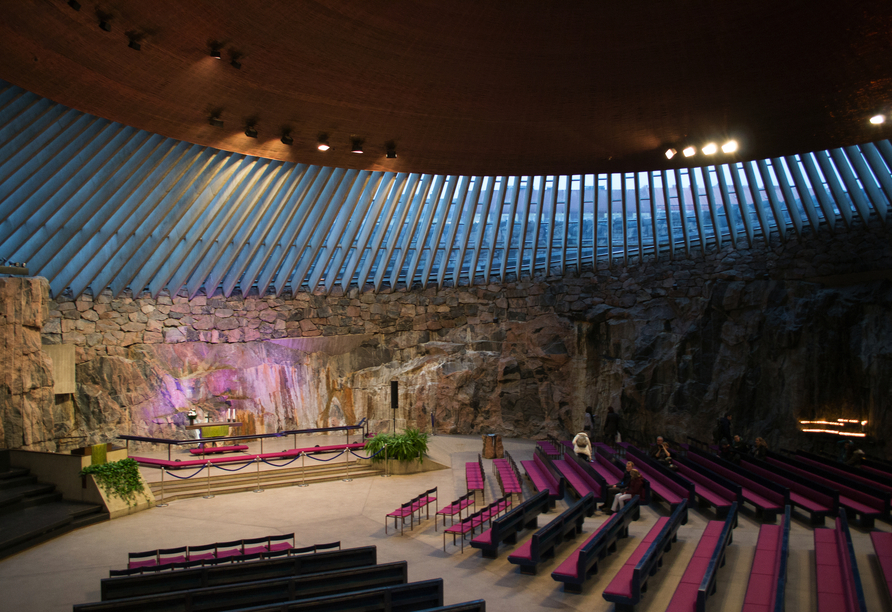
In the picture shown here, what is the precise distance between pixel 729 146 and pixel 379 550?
8.91m

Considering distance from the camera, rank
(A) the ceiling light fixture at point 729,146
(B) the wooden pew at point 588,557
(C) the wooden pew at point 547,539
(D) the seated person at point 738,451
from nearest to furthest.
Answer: (B) the wooden pew at point 588,557
(C) the wooden pew at point 547,539
(A) the ceiling light fixture at point 729,146
(D) the seated person at point 738,451

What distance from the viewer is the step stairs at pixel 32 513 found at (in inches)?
329

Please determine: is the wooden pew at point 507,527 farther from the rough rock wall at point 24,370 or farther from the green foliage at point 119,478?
the rough rock wall at point 24,370

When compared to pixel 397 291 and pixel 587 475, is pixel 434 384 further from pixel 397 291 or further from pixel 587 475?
pixel 587 475

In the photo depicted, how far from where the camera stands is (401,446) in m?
13.6

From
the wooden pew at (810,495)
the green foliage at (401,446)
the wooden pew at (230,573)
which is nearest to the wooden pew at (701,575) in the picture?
the wooden pew at (810,495)

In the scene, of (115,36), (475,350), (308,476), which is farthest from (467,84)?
(475,350)

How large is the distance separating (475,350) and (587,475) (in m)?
7.90

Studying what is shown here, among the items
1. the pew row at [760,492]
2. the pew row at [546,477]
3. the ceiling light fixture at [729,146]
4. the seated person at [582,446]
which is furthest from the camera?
the seated person at [582,446]

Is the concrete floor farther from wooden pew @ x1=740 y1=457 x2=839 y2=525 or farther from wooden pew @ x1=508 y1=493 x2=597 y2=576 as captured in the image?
wooden pew @ x1=740 y1=457 x2=839 y2=525

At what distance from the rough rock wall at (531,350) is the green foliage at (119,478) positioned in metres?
5.51

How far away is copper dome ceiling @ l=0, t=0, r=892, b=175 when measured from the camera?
6492 mm

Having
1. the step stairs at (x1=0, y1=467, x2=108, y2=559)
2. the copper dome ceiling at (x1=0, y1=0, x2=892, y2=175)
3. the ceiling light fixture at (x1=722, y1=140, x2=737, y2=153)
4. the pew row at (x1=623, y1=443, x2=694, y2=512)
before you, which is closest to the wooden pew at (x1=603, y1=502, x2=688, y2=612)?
the pew row at (x1=623, y1=443, x2=694, y2=512)

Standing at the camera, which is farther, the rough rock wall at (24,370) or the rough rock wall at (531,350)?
the rough rock wall at (531,350)
